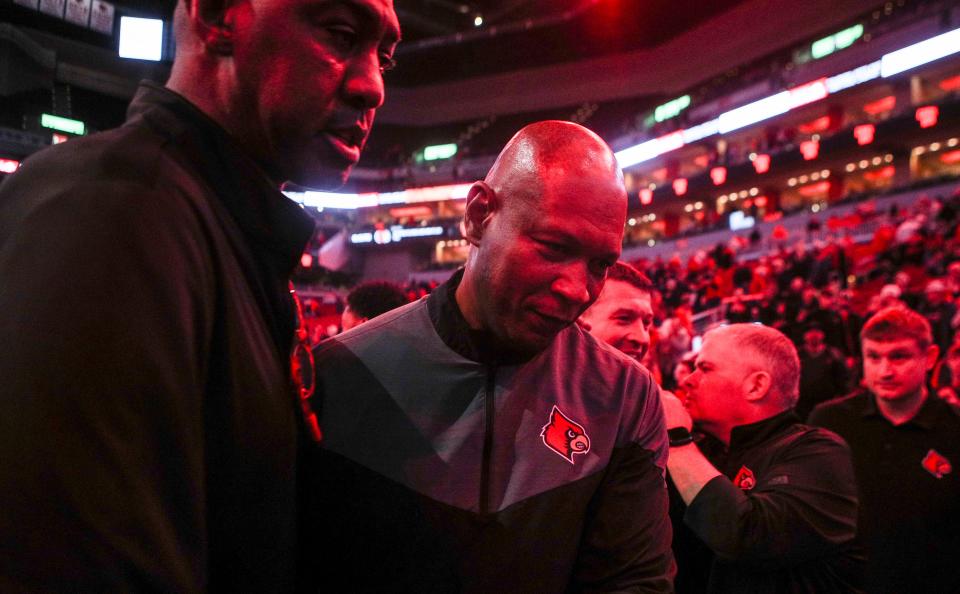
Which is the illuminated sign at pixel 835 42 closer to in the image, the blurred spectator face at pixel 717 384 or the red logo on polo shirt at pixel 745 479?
the blurred spectator face at pixel 717 384

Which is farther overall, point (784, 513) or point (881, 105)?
point (881, 105)

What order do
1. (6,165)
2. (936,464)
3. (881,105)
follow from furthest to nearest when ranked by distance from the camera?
(881,105) < (6,165) < (936,464)

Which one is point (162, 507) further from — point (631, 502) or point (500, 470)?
point (631, 502)

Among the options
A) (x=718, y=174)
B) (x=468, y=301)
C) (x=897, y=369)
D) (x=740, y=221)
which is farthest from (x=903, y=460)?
(x=718, y=174)

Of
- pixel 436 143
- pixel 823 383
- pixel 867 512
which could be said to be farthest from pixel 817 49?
pixel 867 512

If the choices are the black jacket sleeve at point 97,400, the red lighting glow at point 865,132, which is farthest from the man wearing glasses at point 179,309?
the red lighting glow at point 865,132

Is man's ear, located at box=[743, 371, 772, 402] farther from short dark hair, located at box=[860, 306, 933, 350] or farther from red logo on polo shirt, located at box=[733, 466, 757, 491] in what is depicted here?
short dark hair, located at box=[860, 306, 933, 350]

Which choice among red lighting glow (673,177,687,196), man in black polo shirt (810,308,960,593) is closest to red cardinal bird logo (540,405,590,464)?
man in black polo shirt (810,308,960,593)

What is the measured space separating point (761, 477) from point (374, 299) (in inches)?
83.5

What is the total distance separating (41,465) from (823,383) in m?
7.32

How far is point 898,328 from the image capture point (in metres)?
3.91

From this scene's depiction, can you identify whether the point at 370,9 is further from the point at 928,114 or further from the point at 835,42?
the point at 835,42

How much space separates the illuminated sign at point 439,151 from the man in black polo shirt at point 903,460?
40.9 meters

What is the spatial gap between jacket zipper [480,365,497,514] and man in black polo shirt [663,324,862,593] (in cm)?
90
